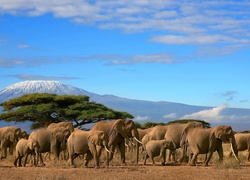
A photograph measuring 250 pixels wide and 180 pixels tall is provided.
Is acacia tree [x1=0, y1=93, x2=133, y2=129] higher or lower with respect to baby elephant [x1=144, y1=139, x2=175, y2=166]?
higher

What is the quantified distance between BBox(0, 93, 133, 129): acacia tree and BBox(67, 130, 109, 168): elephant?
86.0 ft

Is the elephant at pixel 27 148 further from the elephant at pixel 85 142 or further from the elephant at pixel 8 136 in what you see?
the elephant at pixel 8 136

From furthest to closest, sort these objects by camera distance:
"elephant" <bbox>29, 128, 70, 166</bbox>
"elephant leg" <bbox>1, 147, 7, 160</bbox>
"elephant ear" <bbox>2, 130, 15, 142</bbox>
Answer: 1. "elephant leg" <bbox>1, 147, 7, 160</bbox>
2. "elephant ear" <bbox>2, 130, 15, 142</bbox>
3. "elephant" <bbox>29, 128, 70, 166</bbox>

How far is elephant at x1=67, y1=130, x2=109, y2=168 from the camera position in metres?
22.9

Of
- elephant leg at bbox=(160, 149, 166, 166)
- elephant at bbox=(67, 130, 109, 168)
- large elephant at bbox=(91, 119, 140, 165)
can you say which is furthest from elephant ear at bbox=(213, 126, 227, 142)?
elephant at bbox=(67, 130, 109, 168)

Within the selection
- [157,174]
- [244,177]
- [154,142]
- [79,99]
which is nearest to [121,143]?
[154,142]

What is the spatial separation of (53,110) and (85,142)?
27349 mm

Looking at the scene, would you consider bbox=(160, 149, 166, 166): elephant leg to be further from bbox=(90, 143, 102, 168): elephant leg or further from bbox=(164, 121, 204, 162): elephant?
bbox=(90, 143, 102, 168): elephant leg

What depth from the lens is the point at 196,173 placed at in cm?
2019

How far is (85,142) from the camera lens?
2333cm

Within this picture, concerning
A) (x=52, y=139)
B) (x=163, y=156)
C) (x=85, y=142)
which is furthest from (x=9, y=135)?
(x=163, y=156)

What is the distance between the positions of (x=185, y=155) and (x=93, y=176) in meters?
7.77

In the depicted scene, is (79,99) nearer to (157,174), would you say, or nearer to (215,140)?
(215,140)

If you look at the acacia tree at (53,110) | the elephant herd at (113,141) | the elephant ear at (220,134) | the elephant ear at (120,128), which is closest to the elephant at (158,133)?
the elephant herd at (113,141)
